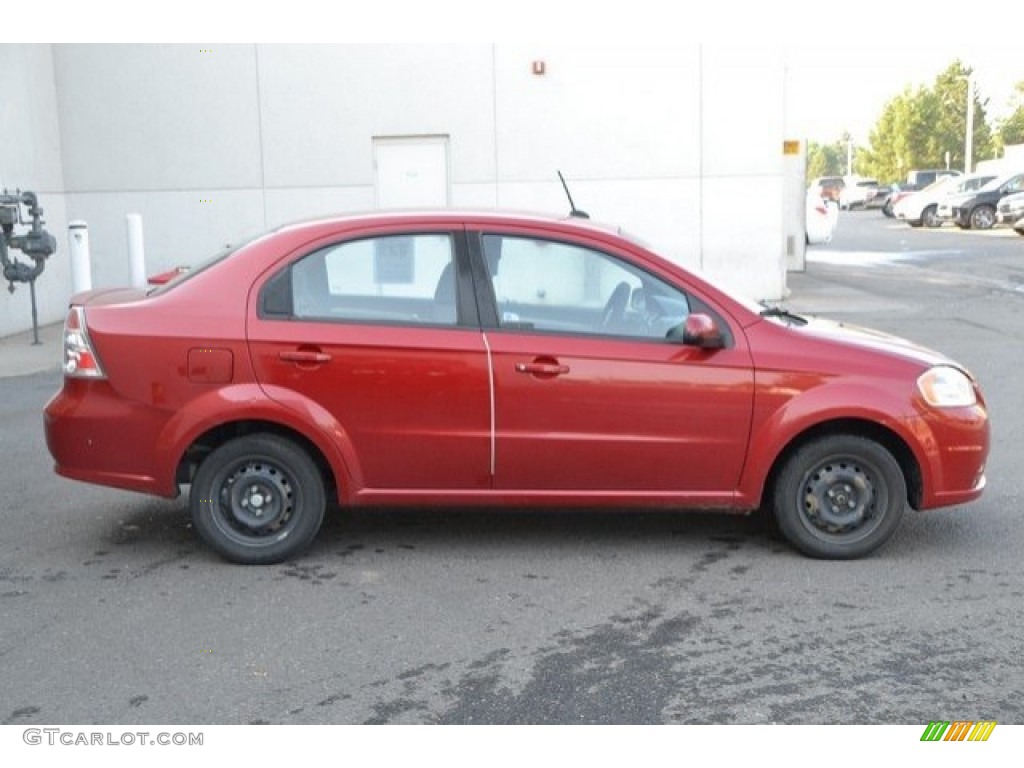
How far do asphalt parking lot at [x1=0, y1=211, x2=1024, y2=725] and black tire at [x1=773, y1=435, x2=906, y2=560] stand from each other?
0.14m

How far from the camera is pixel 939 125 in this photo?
72.1 metres

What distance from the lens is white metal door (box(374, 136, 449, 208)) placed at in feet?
51.8

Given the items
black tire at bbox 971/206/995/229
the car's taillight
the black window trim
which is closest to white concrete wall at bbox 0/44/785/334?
the black window trim

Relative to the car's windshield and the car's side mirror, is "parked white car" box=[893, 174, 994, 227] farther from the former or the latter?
the car's side mirror

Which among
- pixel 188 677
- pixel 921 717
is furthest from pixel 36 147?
pixel 921 717

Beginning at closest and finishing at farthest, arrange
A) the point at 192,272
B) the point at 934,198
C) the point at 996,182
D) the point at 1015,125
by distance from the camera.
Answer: the point at 192,272 < the point at 996,182 < the point at 934,198 < the point at 1015,125

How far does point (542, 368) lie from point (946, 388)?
1.90m

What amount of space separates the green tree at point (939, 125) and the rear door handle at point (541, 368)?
7084cm

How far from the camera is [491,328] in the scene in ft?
17.6

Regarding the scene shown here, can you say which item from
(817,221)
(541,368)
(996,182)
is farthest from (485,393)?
(996,182)

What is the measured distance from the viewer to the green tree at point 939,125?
70625mm

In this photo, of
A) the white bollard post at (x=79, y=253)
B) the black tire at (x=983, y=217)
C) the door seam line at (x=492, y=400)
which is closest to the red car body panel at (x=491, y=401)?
the door seam line at (x=492, y=400)

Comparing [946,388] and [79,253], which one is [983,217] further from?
[946,388]

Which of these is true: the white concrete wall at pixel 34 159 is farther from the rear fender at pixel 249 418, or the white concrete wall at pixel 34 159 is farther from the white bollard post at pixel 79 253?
the rear fender at pixel 249 418
